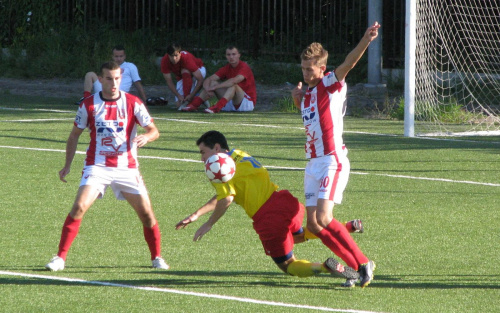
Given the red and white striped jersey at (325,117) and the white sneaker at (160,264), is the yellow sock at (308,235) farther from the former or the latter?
the white sneaker at (160,264)

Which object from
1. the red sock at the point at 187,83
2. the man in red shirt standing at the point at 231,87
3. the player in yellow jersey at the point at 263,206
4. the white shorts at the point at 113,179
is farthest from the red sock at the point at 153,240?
the red sock at the point at 187,83

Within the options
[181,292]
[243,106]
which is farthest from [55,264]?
[243,106]

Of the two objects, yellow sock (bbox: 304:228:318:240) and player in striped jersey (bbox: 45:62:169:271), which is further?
yellow sock (bbox: 304:228:318:240)

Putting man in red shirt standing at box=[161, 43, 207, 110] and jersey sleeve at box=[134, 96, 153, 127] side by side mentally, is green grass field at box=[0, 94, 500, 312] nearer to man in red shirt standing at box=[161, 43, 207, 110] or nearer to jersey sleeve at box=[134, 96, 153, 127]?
A: jersey sleeve at box=[134, 96, 153, 127]

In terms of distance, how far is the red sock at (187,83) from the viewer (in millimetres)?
17422

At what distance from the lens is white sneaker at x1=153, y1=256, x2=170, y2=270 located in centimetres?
631

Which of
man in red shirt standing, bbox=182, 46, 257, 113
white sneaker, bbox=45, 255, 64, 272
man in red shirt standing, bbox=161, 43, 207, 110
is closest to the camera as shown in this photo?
white sneaker, bbox=45, 255, 64, 272

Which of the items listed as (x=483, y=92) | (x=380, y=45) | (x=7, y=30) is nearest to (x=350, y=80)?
(x=380, y=45)

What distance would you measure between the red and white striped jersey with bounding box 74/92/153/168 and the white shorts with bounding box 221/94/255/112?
10.9 m

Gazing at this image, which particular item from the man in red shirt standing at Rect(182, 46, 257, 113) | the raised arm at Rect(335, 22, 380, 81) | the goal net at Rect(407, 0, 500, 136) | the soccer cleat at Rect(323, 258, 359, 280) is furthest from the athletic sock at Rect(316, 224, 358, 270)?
the man in red shirt standing at Rect(182, 46, 257, 113)

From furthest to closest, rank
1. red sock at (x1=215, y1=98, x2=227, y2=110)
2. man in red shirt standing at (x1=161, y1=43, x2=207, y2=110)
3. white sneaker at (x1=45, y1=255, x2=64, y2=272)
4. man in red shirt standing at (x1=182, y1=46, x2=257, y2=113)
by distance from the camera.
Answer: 1. man in red shirt standing at (x1=161, y1=43, x2=207, y2=110)
2. red sock at (x1=215, y1=98, x2=227, y2=110)
3. man in red shirt standing at (x1=182, y1=46, x2=257, y2=113)
4. white sneaker at (x1=45, y1=255, x2=64, y2=272)

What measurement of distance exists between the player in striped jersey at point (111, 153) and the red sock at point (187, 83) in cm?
1103

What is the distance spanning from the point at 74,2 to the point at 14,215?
18741 millimetres

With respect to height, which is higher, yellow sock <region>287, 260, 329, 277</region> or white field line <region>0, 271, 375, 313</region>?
yellow sock <region>287, 260, 329, 277</region>
